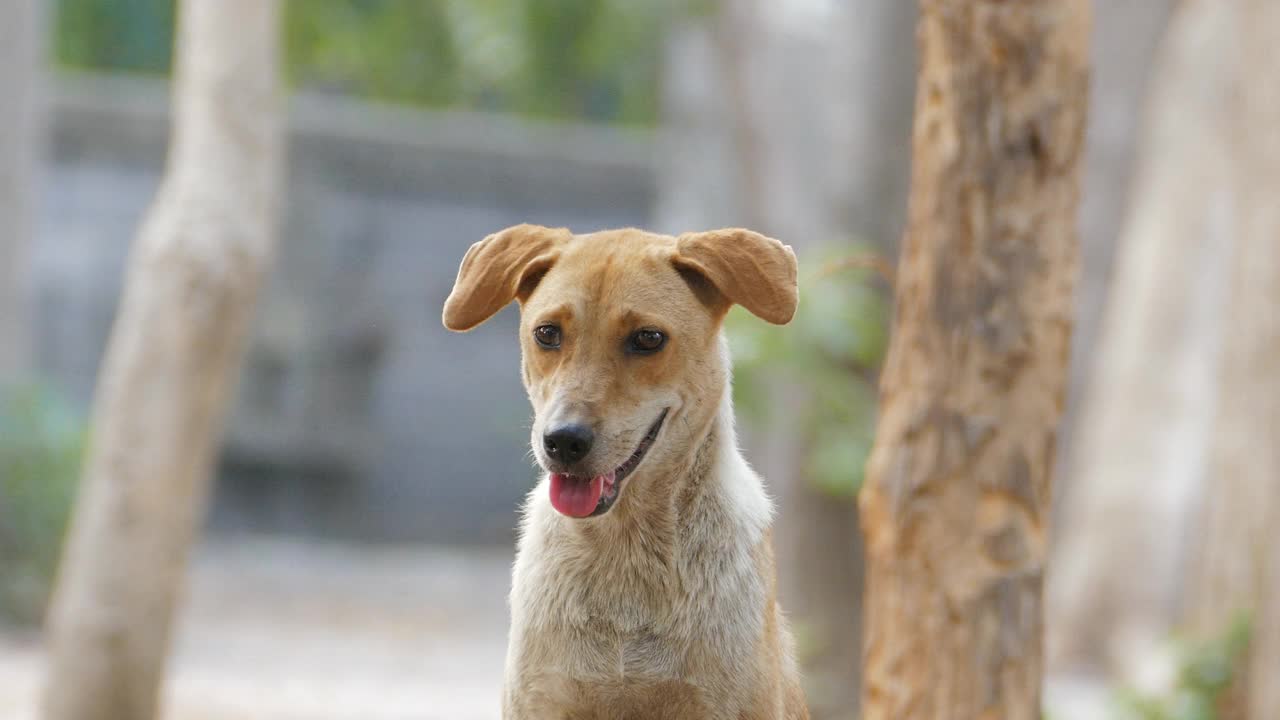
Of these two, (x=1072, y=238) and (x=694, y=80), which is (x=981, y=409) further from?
(x=694, y=80)

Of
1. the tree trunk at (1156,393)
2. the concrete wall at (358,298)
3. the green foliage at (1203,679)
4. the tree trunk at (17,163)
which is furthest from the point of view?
the concrete wall at (358,298)

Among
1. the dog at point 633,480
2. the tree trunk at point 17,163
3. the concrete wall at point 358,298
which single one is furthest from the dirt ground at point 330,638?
the dog at point 633,480

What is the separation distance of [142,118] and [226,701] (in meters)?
8.00

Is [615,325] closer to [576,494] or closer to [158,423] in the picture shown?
[576,494]

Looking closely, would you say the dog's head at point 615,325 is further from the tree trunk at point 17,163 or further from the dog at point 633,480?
the tree trunk at point 17,163

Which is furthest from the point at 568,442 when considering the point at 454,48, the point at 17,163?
the point at 454,48

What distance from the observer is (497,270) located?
2.73 metres

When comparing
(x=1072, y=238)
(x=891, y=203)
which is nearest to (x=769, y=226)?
(x=891, y=203)

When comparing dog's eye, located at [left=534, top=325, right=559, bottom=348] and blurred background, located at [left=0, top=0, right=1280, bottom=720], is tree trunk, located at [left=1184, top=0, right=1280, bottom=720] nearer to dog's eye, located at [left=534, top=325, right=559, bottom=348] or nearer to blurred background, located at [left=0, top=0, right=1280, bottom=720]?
blurred background, located at [left=0, top=0, right=1280, bottom=720]

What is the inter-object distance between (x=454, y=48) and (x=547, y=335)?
13975mm

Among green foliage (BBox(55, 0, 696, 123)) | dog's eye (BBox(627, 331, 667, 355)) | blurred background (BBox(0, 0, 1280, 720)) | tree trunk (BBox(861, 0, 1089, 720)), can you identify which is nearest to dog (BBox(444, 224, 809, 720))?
dog's eye (BBox(627, 331, 667, 355))

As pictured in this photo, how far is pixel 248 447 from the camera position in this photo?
49.5 feet

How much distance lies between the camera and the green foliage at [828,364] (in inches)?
269

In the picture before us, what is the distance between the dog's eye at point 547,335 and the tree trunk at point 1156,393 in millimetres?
8356
